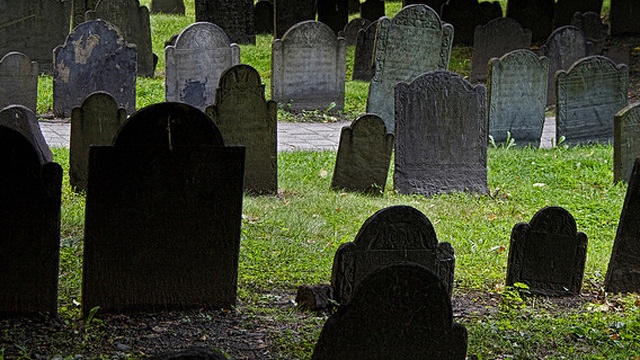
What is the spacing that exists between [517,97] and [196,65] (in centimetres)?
451

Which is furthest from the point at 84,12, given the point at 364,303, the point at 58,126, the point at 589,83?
the point at 364,303

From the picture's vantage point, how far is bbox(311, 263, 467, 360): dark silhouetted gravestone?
4.41 m

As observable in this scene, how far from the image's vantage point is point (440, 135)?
35.3 feet

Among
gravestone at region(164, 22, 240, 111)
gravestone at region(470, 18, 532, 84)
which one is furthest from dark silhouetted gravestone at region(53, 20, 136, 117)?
gravestone at region(470, 18, 532, 84)

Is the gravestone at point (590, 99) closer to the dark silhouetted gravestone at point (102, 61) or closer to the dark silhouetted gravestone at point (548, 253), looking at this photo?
the dark silhouetted gravestone at point (102, 61)

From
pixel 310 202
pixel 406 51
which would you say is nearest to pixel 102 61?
pixel 406 51

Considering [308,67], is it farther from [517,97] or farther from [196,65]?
[517,97]

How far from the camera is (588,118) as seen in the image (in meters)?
14.1

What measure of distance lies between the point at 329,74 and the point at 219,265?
32.8 ft

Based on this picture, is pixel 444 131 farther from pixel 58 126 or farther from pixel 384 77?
pixel 58 126

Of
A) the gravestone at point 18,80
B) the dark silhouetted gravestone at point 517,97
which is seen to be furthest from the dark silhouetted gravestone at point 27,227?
the dark silhouetted gravestone at point 517,97

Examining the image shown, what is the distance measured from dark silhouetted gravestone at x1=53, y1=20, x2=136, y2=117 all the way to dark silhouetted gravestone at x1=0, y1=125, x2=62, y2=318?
28.3 ft

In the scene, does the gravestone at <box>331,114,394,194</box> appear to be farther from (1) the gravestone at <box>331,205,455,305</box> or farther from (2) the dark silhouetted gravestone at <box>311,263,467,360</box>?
(2) the dark silhouetted gravestone at <box>311,263,467,360</box>

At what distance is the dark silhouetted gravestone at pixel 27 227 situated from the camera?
17.8ft
